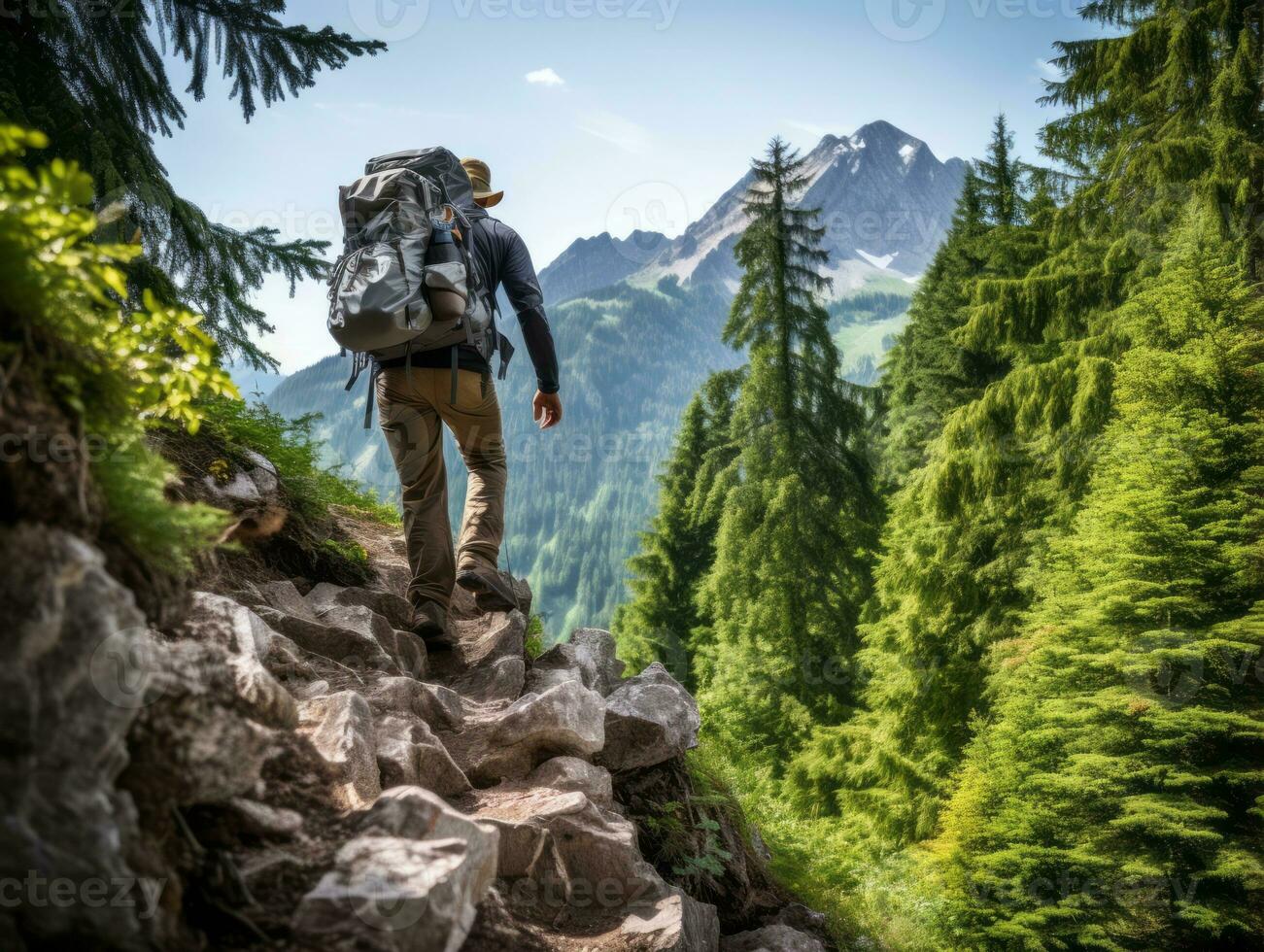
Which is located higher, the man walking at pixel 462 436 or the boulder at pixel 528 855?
the man walking at pixel 462 436

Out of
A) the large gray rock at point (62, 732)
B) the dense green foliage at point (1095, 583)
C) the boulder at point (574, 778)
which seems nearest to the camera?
the large gray rock at point (62, 732)

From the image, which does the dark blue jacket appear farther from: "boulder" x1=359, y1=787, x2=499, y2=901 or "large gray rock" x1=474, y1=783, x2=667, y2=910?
"boulder" x1=359, y1=787, x2=499, y2=901

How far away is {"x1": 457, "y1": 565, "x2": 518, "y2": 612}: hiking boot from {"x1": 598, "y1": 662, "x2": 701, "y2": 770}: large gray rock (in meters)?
0.91

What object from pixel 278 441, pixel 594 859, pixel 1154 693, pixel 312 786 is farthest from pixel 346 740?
pixel 1154 693

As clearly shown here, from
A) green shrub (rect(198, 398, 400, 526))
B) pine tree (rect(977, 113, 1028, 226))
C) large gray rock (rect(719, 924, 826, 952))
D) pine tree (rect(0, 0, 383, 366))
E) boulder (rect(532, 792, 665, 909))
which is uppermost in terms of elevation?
pine tree (rect(977, 113, 1028, 226))

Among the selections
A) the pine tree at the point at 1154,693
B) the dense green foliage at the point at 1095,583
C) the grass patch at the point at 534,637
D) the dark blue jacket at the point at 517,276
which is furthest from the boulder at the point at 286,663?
the pine tree at the point at 1154,693

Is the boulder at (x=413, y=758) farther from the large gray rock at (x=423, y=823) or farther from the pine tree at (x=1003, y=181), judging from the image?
the pine tree at (x=1003, y=181)

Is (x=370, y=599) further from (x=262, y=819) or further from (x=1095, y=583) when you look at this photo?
(x=1095, y=583)

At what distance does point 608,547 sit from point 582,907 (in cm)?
15352

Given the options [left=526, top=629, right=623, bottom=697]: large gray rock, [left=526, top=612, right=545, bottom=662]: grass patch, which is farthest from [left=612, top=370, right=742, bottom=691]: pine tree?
[left=526, top=629, right=623, bottom=697]: large gray rock

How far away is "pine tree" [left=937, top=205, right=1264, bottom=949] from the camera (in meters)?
8.05

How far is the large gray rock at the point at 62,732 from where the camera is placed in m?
1.56

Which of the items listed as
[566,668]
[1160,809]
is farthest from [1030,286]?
[566,668]

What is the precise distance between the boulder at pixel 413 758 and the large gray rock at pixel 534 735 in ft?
0.70
